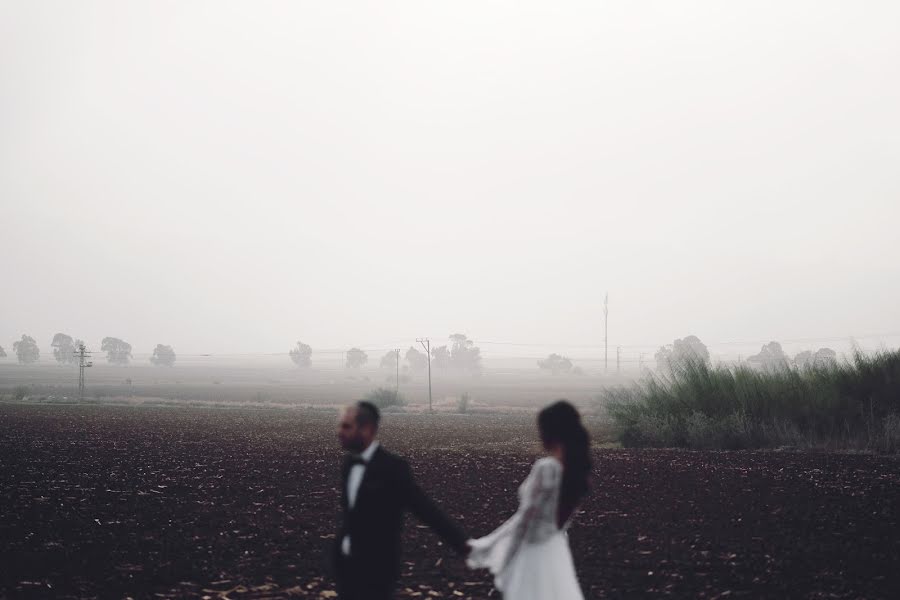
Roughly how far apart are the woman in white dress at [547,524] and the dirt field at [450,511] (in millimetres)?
→ 3689

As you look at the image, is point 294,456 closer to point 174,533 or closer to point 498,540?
point 174,533

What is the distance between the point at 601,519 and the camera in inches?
542

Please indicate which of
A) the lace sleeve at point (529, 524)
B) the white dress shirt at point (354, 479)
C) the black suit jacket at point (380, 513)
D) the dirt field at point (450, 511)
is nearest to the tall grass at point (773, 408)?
the dirt field at point (450, 511)

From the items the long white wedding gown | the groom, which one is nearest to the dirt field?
the long white wedding gown

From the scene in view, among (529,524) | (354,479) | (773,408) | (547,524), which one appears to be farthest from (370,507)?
(773,408)

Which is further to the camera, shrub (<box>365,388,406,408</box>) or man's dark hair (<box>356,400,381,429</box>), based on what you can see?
shrub (<box>365,388,406,408</box>)

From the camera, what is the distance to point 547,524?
5.51 meters

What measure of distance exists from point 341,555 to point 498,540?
104cm

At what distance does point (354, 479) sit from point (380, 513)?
0.27 meters

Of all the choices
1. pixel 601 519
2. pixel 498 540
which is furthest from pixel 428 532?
pixel 498 540

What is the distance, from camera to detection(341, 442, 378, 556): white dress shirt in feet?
17.6

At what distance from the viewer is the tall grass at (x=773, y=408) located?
24750 millimetres

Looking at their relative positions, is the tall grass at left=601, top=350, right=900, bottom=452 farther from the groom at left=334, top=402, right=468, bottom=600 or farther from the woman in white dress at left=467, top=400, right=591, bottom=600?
the groom at left=334, top=402, right=468, bottom=600

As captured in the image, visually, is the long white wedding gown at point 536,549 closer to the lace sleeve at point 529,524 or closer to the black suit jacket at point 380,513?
the lace sleeve at point 529,524
